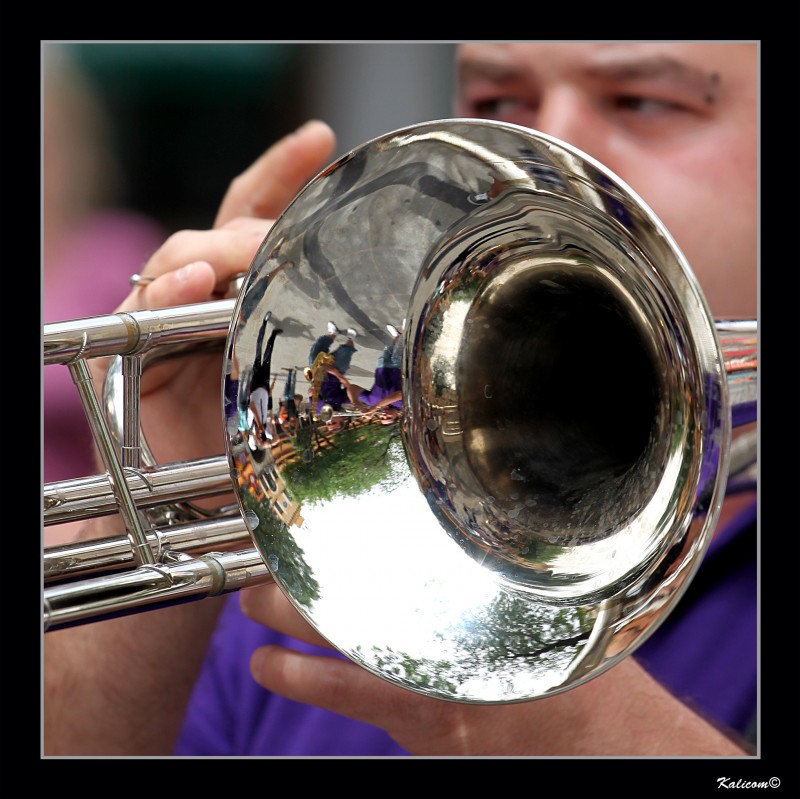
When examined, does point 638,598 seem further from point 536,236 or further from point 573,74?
point 573,74

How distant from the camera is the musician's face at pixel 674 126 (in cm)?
116

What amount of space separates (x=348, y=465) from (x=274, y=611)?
6.8 inches

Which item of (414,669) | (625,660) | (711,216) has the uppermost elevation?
(711,216)

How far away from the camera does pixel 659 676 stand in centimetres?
125

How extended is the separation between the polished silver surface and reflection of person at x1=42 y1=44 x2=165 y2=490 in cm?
77

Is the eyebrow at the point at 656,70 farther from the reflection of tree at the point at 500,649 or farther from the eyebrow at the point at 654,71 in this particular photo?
the reflection of tree at the point at 500,649

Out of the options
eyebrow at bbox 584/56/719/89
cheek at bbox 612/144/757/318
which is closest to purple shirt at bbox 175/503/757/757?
cheek at bbox 612/144/757/318

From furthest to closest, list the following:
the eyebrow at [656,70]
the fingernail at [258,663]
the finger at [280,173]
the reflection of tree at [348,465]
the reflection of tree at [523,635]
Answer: the eyebrow at [656,70], the finger at [280,173], the fingernail at [258,663], the reflection of tree at [348,465], the reflection of tree at [523,635]

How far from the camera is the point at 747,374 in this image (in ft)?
2.21

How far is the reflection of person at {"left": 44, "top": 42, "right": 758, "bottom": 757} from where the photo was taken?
0.93 meters

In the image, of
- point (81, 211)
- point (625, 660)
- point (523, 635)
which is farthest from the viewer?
point (81, 211)

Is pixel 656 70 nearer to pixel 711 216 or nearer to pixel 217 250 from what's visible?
pixel 711 216

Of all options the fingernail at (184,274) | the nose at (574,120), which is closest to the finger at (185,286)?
the fingernail at (184,274)

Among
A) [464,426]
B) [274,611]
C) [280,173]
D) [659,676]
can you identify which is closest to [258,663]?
[274,611]
